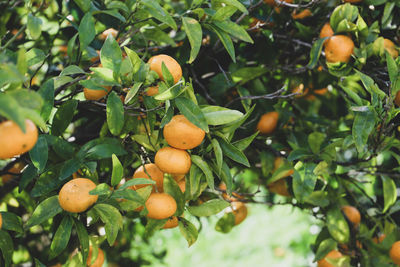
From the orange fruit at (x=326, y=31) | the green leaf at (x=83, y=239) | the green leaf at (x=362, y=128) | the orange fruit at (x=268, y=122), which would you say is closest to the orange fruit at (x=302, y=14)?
the orange fruit at (x=326, y=31)

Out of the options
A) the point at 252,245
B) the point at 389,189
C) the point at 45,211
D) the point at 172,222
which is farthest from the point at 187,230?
the point at 252,245

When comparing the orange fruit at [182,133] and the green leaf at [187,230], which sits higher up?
the orange fruit at [182,133]

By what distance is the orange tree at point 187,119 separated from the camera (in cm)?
89

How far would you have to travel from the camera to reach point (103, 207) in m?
0.90

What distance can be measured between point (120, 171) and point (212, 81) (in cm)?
60

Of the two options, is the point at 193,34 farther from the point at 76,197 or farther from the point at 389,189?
the point at 389,189

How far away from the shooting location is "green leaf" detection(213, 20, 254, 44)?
1.05 meters

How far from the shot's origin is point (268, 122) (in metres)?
1.42

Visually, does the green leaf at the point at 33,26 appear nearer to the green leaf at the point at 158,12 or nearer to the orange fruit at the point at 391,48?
the green leaf at the point at 158,12

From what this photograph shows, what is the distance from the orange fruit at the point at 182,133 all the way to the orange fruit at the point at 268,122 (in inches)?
22.9

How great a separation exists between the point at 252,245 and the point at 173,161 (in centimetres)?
287

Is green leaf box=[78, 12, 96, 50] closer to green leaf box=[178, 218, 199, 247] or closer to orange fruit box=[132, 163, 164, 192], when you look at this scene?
orange fruit box=[132, 163, 164, 192]

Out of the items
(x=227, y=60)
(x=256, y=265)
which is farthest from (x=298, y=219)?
(x=227, y=60)

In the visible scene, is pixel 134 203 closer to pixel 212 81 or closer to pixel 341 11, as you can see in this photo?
pixel 212 81
